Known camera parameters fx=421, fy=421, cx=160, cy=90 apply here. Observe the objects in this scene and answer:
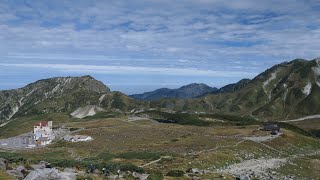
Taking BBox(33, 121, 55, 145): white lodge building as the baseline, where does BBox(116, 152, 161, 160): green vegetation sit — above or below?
above

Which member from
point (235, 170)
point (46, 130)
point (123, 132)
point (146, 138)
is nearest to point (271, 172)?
point (235, 170)

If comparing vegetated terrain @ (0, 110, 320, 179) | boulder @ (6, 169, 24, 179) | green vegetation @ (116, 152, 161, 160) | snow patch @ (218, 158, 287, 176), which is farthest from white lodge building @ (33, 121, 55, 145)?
boulder @ (6, 169, 24, 179)

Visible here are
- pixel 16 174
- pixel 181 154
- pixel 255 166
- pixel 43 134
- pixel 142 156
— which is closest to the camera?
pixel 16 174

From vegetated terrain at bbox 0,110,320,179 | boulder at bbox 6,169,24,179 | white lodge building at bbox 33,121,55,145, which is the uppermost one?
boulder at bbox 6,169,24,179

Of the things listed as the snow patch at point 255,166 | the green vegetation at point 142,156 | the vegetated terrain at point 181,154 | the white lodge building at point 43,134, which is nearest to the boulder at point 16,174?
the vegetated terrain at point 181,154

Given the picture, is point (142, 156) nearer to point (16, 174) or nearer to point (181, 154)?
point (181, 154)

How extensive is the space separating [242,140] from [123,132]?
5883 centimetres

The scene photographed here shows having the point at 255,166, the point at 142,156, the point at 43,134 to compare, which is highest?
the point at 142,156

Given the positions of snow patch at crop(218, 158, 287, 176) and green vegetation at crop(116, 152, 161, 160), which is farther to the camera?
green vegetation at crop(116, 152, 161, 160)

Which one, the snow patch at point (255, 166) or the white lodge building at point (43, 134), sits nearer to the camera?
the snow patch at point (255, 166)

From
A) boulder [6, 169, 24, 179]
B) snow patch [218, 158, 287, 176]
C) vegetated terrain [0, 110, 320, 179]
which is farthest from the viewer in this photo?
snow patch [218, 158, 287, 176]

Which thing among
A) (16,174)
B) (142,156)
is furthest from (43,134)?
(16,174)

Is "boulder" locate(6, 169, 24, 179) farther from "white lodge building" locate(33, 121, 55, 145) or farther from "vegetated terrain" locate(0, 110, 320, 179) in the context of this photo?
"white lodge building" locate(33, 121, 55, 145)

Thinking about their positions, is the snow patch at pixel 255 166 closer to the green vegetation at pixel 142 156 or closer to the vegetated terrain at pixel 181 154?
the vegetated terrain at pixel 181 154
